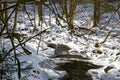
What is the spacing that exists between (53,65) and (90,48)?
3.10m

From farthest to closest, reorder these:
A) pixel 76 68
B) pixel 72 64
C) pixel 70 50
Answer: pixel 70 50, pixel 72 64, pixel 76 68

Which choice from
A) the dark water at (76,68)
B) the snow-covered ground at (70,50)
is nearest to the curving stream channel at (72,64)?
the dark water at (76,68)

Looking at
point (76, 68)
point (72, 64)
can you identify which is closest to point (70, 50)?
point (72, 64)

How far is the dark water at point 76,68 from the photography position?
30.0 feet

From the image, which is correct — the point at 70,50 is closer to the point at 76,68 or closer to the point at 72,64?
the point at 72,64

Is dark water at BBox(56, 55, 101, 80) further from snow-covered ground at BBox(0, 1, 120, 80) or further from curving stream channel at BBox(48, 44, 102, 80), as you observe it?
Answer: snow-covered ground at BBox(0, 1, 120, 80)

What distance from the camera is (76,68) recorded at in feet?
32.6

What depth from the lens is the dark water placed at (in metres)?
9.13

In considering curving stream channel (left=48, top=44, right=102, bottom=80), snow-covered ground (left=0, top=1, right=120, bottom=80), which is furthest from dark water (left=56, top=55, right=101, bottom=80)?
snow-covered ground (left=0, top=1, right=120, bottom=80)

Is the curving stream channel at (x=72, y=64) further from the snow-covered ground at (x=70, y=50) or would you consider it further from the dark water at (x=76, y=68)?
the snow-covered ground at (x=70, y=50)

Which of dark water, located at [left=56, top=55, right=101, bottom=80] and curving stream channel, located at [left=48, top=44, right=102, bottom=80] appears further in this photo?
curving stream channel, located at [left=48, top=44, right=102, bottom=80]

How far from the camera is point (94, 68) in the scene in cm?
1011

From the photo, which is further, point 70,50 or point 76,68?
point 70,50

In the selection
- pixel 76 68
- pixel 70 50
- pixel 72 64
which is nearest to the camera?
pixel 76 68
